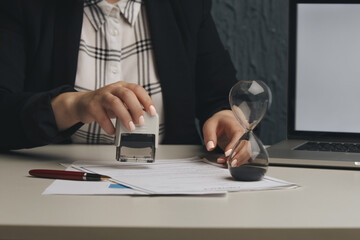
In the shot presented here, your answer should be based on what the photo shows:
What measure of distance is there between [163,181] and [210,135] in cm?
20

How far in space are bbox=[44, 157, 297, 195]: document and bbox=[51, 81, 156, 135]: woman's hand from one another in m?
0.06

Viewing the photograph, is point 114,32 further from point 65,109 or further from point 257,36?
point 257,36

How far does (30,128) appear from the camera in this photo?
75 cm

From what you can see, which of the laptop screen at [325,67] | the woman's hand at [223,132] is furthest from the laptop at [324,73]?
the woman's hand at [223,132]

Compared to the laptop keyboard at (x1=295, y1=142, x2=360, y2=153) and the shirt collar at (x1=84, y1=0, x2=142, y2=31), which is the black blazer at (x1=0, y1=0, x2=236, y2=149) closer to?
the shirt collar at (x1=84, y1=0, x2=142, y2=31)

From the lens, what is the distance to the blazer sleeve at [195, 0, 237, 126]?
3.66 feet

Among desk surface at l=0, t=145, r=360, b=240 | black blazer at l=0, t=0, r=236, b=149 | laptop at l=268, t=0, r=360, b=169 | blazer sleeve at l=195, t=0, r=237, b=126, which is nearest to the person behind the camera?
desk surface at l=0, t=145, r=360, b=240

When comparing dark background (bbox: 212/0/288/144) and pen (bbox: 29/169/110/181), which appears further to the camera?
dark background (bbox: 212/0/288/144)

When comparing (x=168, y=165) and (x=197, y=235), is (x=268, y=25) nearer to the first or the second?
(x=168, y=165)

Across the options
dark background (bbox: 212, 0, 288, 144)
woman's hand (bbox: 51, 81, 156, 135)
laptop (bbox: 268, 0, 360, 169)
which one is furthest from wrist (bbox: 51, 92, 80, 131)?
dark background (bbox: 212, 0, 288, 144)

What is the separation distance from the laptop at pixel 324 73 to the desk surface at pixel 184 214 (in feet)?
1.02

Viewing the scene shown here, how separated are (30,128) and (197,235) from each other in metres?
0.45

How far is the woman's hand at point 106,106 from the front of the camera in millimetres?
619

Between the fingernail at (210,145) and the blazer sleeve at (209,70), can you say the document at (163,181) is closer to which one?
the fingernail at (210,145)
